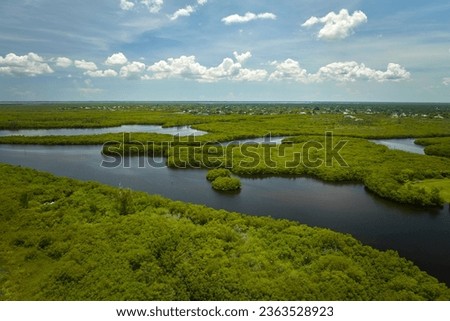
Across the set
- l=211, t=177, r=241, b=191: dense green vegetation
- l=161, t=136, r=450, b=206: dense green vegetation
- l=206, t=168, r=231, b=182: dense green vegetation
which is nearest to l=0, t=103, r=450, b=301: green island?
l=161, t=136, r=450, b=206: dense green vegetation

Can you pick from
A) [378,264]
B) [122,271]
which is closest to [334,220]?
[378,264]

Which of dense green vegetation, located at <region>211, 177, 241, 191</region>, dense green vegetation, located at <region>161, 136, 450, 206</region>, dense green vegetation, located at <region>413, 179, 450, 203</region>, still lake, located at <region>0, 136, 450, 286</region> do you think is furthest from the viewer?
dense green vegetation, located at <region>211, 177, 241, 191</region>

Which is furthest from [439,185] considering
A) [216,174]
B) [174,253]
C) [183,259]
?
[174,253]

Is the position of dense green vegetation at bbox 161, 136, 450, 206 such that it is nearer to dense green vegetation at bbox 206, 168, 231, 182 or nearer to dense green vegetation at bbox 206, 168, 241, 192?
dense green vegetation at bbox 206, 168, 231, 182

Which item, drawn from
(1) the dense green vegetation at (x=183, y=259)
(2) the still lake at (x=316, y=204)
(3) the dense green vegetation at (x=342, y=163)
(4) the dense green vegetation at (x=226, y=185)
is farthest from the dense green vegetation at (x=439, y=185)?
(4) the dense green vegetation at (x=226, y=185)

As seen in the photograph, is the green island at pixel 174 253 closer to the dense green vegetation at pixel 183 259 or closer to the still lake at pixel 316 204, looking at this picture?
the dense green vegetation at pixel 183 259
